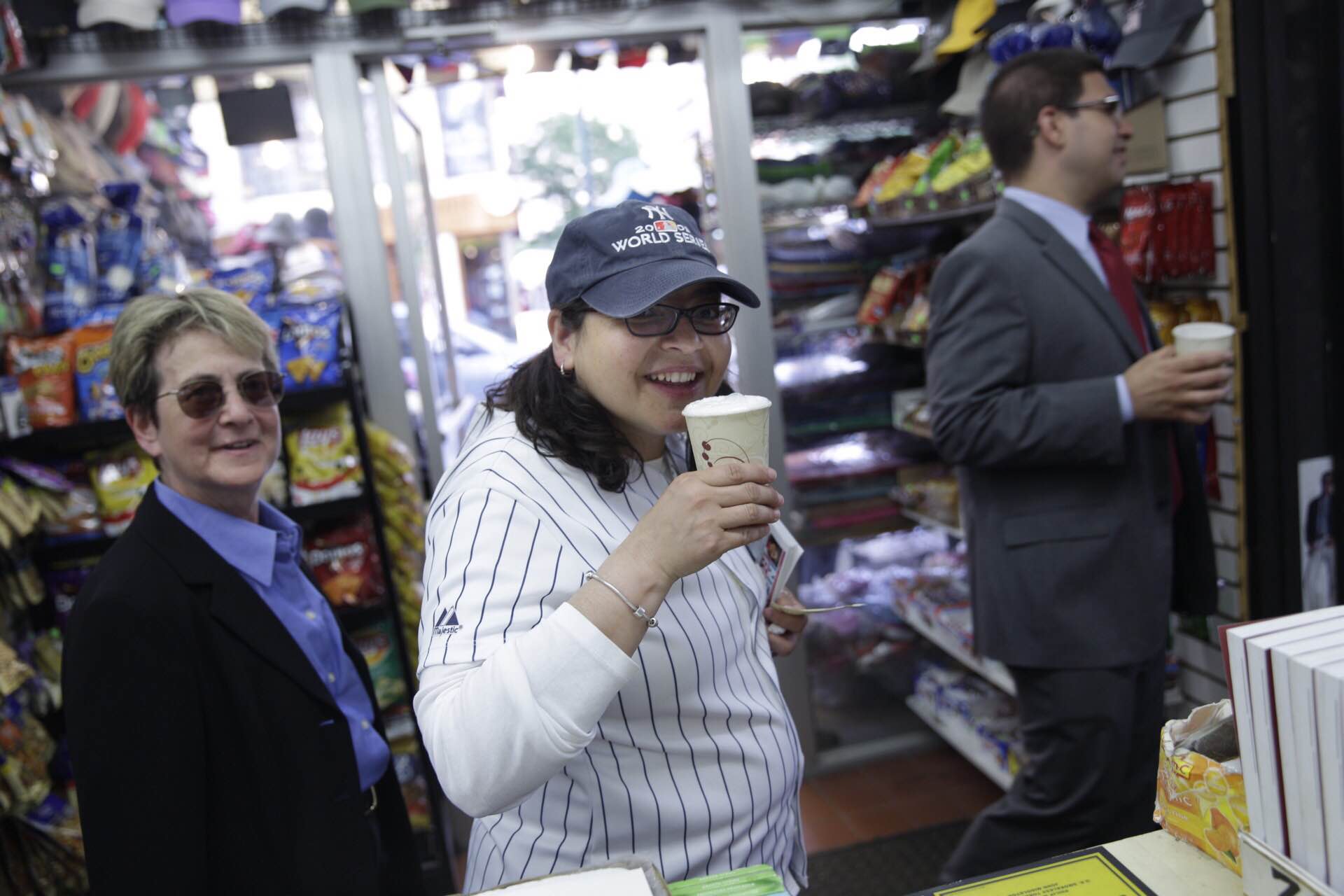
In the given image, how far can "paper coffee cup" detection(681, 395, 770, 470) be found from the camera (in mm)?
1153

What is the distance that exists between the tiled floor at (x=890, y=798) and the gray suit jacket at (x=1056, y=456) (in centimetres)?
137

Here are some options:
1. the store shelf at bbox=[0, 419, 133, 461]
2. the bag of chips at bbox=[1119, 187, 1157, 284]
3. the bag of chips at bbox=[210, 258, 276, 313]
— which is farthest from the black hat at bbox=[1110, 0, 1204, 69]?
the store shelf at bbox=[0, 419, 133, 461]

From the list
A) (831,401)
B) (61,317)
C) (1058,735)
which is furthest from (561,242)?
(831,401)

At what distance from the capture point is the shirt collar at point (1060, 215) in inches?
97.0

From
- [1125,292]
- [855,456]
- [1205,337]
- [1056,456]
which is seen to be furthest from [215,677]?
[855,456]

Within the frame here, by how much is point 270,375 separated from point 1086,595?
6.44ft

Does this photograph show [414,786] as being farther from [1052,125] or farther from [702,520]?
[1052,125]

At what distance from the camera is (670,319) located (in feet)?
4.20

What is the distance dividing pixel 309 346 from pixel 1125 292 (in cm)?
237

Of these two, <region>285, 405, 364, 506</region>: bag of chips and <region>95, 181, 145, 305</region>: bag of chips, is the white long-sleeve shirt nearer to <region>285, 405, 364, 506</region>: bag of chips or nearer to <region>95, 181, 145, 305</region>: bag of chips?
<region>285, 405, 364, 506</region>: bag of chips

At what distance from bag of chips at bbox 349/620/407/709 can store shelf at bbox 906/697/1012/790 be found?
6.79ft

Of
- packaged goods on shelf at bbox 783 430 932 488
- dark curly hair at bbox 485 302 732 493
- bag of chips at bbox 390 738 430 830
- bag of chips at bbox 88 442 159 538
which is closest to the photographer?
dark curly hair at bbox 485 302 732 493

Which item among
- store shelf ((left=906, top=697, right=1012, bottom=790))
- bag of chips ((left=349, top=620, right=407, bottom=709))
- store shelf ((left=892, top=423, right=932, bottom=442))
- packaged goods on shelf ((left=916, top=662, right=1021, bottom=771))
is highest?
store shelf ((left=892, top=423, right=932, bottom=442))

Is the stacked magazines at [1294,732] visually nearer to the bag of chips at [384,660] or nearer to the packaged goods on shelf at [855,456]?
the bag of chips at [384,660]
